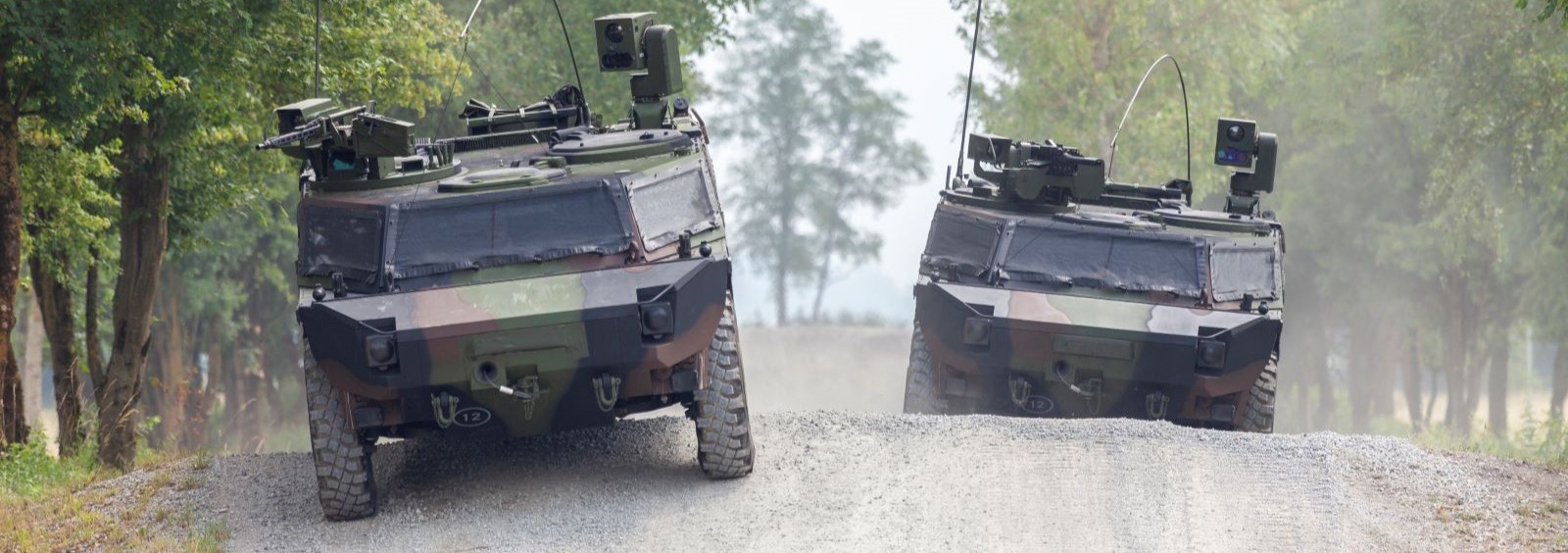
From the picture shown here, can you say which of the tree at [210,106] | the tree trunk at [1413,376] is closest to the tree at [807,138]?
the tree trunk at [1413,376]

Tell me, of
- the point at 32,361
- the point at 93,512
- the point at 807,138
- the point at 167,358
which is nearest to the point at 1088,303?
the point at 93,512

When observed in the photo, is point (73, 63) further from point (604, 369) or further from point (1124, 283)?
point (1124, 283)

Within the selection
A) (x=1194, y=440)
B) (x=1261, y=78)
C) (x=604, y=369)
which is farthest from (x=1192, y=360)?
(x=1261, y=78)

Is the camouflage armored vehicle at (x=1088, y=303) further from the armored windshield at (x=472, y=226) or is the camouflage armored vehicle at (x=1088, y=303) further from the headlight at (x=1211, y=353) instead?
the armored windshield at (x=472, y=226)

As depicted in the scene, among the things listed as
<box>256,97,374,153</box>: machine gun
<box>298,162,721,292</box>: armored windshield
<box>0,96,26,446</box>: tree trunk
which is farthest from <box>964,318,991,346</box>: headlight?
<box>0,96,26,446</box>: tree trunk

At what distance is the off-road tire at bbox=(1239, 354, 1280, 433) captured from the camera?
50.1ft

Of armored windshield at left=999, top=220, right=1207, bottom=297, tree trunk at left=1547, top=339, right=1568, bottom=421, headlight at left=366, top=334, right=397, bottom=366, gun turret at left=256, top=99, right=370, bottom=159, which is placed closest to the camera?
headlight at left=366, top=334, right=397, bottom=366

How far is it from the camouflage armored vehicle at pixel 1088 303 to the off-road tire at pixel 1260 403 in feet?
0.04

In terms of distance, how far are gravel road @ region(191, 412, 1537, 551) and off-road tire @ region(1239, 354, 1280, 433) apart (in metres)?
1.13

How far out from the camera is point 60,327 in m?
20.3

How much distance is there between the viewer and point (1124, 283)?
51.0ft

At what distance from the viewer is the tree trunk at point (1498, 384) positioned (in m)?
37.5

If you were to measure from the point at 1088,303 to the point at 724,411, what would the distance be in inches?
148

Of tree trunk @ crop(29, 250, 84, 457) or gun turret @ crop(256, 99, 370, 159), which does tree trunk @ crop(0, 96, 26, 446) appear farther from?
gun turret @ crop(256, 99, 370, 159)
